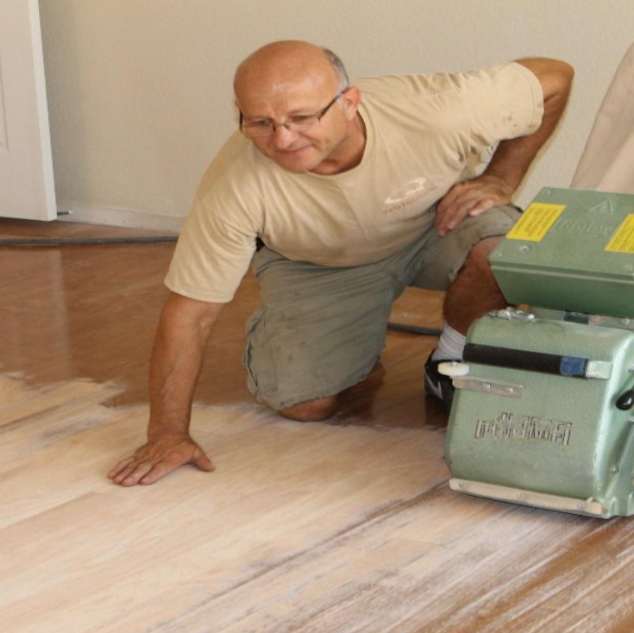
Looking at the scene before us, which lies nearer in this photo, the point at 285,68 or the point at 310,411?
the point at 285,68

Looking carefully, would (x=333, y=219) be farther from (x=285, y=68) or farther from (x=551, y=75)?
(x=551, y=75)

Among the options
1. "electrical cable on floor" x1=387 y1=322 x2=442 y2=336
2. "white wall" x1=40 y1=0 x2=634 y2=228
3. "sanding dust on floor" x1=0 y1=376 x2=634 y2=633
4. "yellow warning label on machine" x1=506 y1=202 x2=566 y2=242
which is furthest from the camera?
"white wall" x1=40 y1=0 x2=634 y2=228

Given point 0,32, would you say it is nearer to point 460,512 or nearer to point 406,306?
point 406,306

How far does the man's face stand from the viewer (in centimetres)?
195

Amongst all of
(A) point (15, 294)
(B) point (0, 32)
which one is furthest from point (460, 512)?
(B) point (0, 32)

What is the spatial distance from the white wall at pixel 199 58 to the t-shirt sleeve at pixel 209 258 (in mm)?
1405

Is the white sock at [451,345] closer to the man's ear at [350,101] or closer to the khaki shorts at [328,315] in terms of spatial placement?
the khaki shorts at [328,315]

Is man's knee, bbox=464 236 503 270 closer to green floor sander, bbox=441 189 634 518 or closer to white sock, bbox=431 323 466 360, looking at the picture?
white sock, bbox=431 323 466 360

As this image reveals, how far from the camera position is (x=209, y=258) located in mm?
2086

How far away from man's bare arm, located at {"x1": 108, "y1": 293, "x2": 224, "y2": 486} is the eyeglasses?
12.8 inches

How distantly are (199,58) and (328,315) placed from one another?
1.69 meters

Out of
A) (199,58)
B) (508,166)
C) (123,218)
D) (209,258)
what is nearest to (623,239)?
(508,166)

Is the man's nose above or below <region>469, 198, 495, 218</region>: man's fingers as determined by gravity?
above

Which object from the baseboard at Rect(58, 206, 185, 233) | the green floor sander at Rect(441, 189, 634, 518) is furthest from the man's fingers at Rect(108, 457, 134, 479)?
the baseboard at Rect(58, 206, 185, 233)
